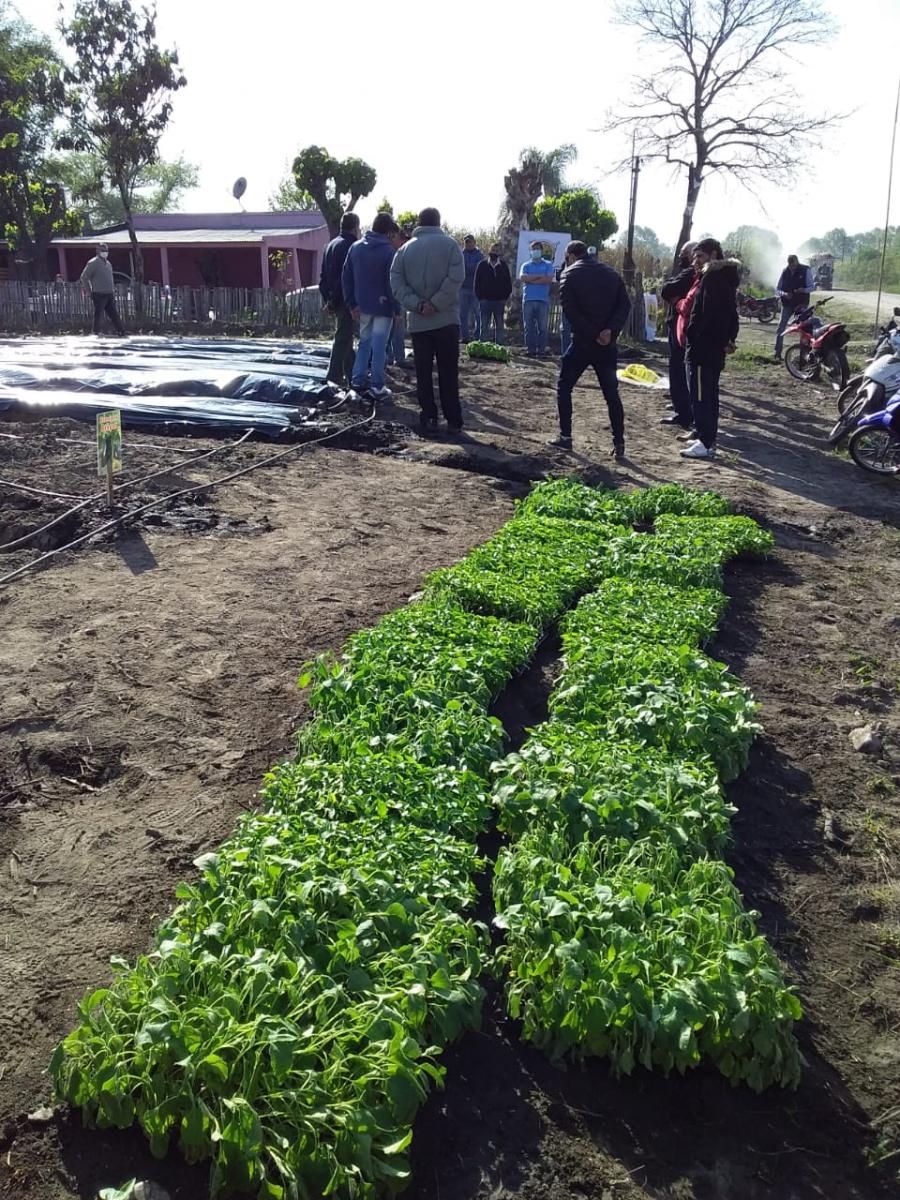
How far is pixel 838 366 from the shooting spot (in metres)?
14.9

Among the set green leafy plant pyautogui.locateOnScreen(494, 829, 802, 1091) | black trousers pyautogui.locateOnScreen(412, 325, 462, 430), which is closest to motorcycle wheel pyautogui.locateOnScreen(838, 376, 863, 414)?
black trousers pyautogui.locateOnScreen(412, 325, 462, 430)

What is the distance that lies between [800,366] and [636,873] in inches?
→ 615

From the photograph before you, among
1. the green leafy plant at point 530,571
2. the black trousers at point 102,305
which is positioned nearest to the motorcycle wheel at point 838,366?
the green leafy plant at point 530,571

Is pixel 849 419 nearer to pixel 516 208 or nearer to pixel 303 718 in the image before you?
pixel 303 718

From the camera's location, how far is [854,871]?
3271mm

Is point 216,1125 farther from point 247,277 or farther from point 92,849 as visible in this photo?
point 247,277

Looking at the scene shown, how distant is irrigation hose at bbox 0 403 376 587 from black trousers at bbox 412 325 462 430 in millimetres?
698

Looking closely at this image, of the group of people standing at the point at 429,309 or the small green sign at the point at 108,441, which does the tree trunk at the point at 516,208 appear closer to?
the group of people standing at the point at 429,309

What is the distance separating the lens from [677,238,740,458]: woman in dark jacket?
8938mm

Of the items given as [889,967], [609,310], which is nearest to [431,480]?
[609,310]

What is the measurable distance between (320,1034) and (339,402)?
31.6ft

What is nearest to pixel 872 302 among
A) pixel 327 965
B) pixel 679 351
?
pixel 679 351

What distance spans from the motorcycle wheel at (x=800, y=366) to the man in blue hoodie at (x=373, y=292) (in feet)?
27.2

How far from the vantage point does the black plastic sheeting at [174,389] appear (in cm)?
1023
